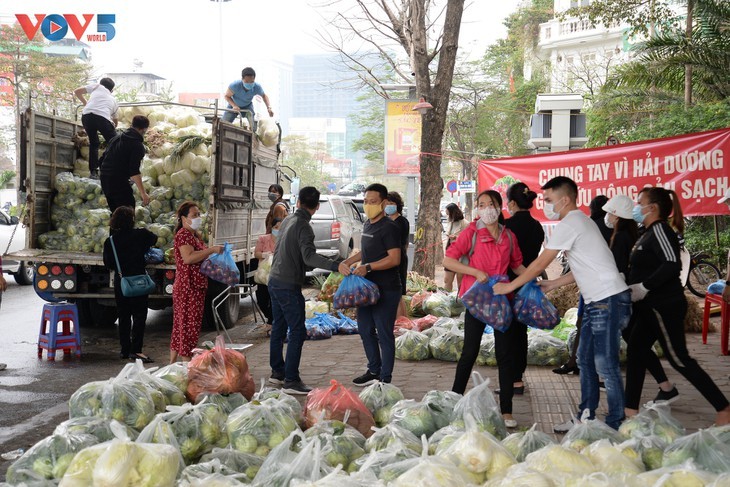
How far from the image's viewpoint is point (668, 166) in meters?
9.20

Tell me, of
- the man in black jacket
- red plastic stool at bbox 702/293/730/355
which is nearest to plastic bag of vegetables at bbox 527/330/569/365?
red plastic stool at bbox 702/293/730/355

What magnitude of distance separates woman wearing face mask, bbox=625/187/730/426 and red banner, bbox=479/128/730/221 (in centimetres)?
337

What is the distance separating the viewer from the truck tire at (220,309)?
10.2 metres

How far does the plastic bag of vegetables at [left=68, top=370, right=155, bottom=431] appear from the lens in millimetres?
4391

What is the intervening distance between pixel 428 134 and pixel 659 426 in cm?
1131

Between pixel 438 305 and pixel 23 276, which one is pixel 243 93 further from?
pixel 23 276

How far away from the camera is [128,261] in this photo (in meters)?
8.31

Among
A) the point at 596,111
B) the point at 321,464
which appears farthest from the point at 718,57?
the point at 321,464

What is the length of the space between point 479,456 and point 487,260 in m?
2.38

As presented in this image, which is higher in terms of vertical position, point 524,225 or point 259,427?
point 524,225

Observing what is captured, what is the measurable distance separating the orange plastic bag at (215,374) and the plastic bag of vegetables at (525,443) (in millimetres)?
2075

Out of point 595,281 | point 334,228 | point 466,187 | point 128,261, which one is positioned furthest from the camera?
point 466,187

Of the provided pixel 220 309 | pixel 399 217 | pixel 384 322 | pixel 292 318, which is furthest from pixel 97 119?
pixel 384 322

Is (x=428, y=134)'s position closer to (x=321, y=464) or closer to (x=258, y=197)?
(x=258, y=197)
